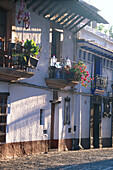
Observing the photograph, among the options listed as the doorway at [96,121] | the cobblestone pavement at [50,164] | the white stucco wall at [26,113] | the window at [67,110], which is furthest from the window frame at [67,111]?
the cobblestone pavement at [50,164]

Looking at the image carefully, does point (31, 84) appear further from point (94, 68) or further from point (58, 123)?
point (94, 68)

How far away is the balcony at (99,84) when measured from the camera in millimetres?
29453

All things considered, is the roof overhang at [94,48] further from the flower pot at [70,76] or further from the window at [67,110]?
the flower pot at [70,76]

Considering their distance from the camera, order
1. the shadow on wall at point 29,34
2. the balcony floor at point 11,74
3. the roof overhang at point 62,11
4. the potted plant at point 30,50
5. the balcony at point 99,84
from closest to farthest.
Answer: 1. the balcony floor at point 11,74
2. the potted plant at point 30,50
3. the shadow on wall at point 29,34
4. the roof overhang at point 62,11
5. the balcony at point 99,84

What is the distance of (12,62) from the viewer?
60.1ft

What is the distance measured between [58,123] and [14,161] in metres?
6.60

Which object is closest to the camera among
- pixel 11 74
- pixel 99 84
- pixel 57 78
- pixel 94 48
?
pixel 11 74

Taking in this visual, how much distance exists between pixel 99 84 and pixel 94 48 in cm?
265

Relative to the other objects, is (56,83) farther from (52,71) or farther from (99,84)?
(99,84)

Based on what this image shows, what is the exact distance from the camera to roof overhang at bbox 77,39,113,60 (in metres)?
26.7

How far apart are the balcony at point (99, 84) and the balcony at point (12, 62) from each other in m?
11.0

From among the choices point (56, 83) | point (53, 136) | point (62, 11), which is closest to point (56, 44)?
point (62, 11)

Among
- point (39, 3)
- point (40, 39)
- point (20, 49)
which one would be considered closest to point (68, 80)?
point (40, 39)

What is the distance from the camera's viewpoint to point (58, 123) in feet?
80.3
